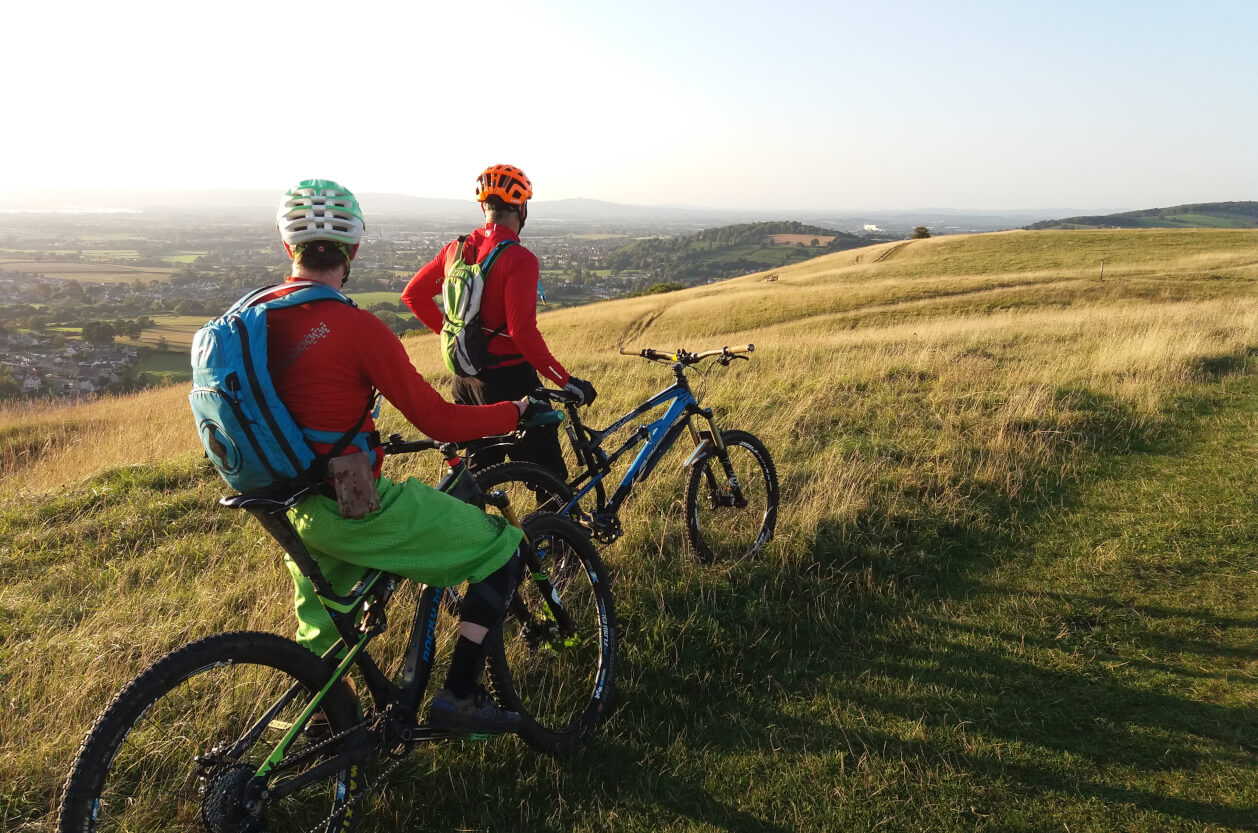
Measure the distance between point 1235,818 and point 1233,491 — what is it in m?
4.57

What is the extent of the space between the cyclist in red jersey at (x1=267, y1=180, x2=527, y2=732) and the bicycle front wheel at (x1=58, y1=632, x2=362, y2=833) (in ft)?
1.12

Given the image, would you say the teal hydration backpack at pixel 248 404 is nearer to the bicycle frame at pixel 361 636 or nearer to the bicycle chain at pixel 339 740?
the bicycle frame at pixel 361 636

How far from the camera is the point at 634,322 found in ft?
114

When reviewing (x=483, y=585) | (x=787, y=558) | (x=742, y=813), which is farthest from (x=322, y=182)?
(x=787, y=558)

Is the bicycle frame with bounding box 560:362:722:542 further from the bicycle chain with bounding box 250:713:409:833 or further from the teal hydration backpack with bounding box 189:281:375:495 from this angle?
the teal hydration backpack with bounding box 189:281:375:495

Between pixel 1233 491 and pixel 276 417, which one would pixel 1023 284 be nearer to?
pixel 1233 491

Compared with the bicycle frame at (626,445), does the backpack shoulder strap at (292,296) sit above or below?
above

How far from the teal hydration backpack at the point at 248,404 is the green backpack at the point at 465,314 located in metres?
1.91

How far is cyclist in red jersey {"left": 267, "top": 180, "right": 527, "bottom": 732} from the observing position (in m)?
2.29

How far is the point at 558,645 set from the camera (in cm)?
349

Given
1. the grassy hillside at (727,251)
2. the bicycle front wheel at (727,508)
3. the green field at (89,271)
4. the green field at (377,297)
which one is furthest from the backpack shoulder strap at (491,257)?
the grassy hillside at (727,251)

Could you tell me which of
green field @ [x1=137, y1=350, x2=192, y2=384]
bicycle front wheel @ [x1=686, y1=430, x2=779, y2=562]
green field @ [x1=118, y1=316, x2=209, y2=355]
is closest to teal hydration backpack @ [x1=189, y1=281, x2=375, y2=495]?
bicycle front wheel @ [x1=686, y1=430, x2=779, y2=562]

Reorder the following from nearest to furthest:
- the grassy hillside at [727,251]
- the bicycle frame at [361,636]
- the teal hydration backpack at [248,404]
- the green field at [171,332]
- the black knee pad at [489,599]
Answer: the teal hydration backpack at [248,404] → the bicycle frame at [361,636] → the black knee pad at [489,599] → the green field at [171,332] → the grassy hillside at [727,251]

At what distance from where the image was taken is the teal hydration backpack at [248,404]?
2.10 metres
